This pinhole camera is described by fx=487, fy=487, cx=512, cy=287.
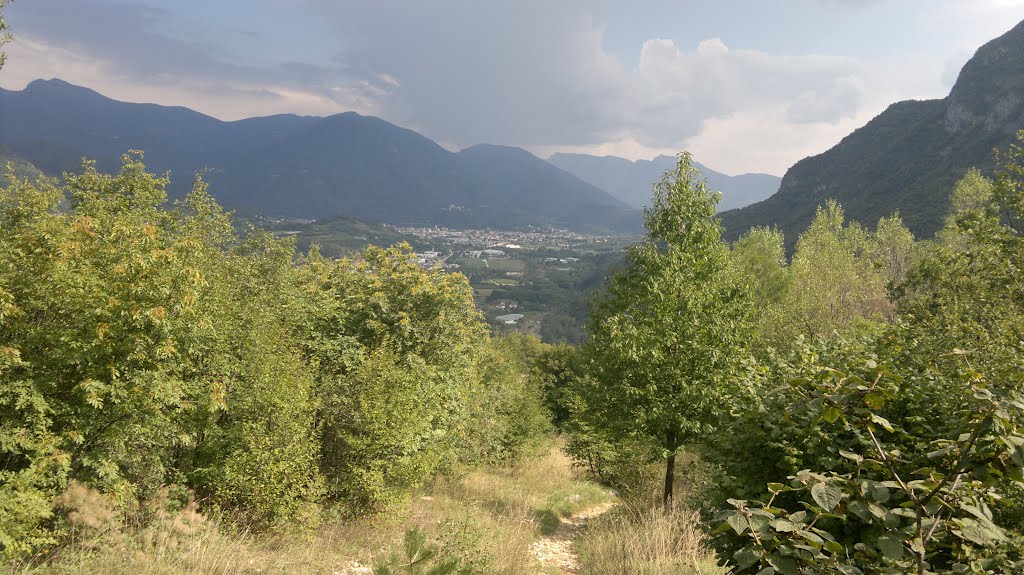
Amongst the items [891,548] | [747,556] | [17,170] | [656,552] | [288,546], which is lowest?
[288,546]

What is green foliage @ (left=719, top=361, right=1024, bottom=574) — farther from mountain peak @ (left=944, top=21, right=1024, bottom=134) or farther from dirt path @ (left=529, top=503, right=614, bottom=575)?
mountain peak @ (left=944, top=21, right=1024, bottom=134)

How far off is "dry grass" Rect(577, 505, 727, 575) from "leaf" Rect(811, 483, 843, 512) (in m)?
5.27

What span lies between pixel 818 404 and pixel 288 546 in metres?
9.58

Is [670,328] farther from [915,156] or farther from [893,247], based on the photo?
[915,156]

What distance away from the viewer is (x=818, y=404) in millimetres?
2547

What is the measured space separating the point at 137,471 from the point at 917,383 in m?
11.9

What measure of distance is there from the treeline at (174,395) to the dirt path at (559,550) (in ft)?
10.6

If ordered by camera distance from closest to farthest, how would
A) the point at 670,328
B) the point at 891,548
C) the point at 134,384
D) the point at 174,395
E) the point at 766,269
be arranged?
the point at 891,548
the point at 134,384
the point at 174,395
the point at 670,328
the point at 766,269

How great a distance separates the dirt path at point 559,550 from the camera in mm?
9406

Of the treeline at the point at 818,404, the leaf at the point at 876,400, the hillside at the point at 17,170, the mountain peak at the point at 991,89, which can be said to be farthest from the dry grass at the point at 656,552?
the mountain peak at the point at 991,89

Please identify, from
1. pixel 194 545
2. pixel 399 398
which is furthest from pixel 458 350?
pixel 194 545

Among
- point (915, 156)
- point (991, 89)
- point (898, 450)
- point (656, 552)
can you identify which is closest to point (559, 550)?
point (656, 552)

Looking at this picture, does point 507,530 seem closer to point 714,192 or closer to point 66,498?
point 66,498

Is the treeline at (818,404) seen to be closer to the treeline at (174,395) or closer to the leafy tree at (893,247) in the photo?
the treeline at (174,395)
